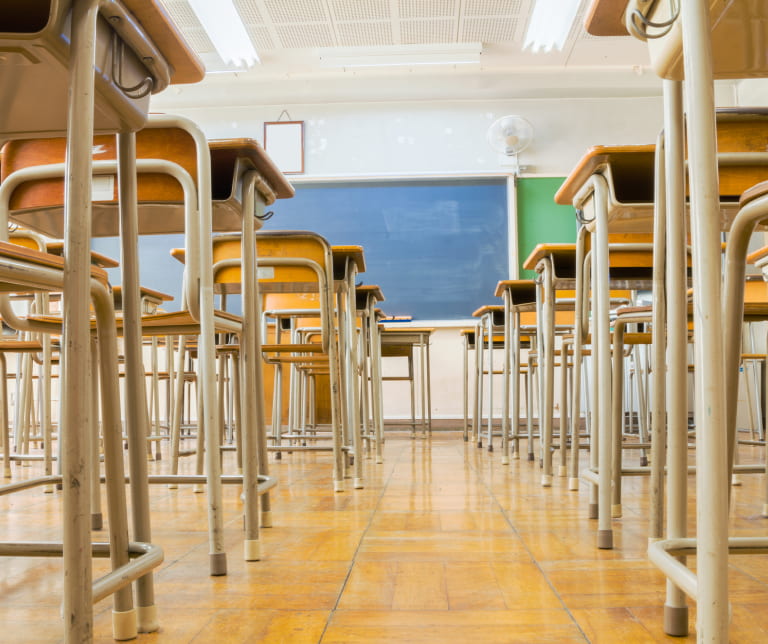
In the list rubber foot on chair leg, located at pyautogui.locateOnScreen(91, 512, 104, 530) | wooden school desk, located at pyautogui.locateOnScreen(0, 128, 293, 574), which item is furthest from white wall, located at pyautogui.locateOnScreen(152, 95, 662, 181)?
rubber foot on chair leg, located at pyautogui.locateOnScreen(91, 512, 104, 530)

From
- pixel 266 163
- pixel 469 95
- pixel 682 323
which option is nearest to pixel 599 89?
pixel 469 95

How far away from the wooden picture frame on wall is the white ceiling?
0.23 meters

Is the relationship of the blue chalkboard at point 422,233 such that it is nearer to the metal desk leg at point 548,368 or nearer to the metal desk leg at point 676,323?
the metal desk leg at point 548,368

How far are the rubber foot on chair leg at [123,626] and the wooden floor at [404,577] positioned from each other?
26 millimetres

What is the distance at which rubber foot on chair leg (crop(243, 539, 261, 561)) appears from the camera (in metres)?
1.44

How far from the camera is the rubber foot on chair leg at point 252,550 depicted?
1.44 m

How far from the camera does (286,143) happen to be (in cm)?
662

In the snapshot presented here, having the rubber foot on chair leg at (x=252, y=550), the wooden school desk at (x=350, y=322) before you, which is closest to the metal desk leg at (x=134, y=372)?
the rubber foot on chair leg at (x=252, y=550)

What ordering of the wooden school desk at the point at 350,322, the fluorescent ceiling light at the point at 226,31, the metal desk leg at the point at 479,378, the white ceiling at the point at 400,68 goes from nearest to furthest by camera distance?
the wooden school desk at the point at 350,322, the metal desk leg at the point at 479,378, the fluorescent ceiling light at the point at 226,31, the white ceiling at the point at 400,68

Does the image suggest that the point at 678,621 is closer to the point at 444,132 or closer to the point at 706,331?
the point at 706,331

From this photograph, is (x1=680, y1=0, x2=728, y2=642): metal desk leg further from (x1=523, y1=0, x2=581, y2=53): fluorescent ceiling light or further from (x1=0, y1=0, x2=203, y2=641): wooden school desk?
(x1=523, y1=0, x2=581, y2=53): fluorescent ceiling light

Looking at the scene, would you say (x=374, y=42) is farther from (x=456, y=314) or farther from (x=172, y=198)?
(x=172, y=198)

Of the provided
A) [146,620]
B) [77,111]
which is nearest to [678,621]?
[146,620]

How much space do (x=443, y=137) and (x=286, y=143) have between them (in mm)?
1421
